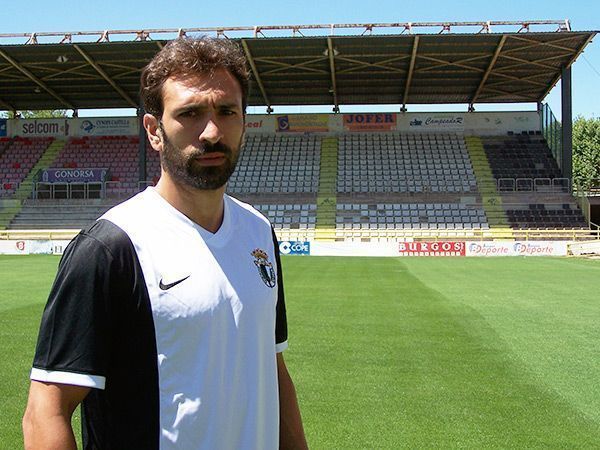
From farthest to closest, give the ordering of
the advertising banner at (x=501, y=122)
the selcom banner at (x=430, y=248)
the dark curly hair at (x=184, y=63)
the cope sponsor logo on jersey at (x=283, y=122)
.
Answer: the cope sponsor logo on jersey at (x=283, y=122)
the advertising banner at (x=501, y=122)
the selcom banner at (x=430, y=248)
the dark curly hair at (x=184, y=63)

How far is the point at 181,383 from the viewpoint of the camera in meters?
1.91

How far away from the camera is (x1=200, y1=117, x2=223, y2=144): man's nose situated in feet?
6.73

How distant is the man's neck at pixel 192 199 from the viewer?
2.11 metres

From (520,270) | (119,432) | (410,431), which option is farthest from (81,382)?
(520,270)

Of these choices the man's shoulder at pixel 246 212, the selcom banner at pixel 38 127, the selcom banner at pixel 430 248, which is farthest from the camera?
the selcom banner at pixel 38 127

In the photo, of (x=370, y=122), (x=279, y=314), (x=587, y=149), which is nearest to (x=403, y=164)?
(x=370, y=122)

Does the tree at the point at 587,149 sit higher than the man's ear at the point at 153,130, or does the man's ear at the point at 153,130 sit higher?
the tree at the point at 587,149

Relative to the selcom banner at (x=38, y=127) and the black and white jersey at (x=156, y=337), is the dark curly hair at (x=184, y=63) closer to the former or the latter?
the black and white jersey at (x=156, y=337)

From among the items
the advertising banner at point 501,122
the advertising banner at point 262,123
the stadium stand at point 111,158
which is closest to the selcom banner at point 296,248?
the stadium stand at point 111,158

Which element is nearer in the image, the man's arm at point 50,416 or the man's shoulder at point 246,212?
the man's arm at point 50,416

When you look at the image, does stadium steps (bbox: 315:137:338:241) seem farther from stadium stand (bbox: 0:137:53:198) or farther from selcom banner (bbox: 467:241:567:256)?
stadium stand (bbox: 0:137:53:198)

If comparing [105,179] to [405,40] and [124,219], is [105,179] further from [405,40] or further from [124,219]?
[124,219]

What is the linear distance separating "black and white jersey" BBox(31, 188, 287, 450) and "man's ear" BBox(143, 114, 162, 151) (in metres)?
0.22

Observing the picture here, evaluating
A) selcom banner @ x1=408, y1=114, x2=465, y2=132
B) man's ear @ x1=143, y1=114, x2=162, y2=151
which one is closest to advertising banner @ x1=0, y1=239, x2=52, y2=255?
selcom banner @ x1=408, y1=114, x2=465, y2=132
